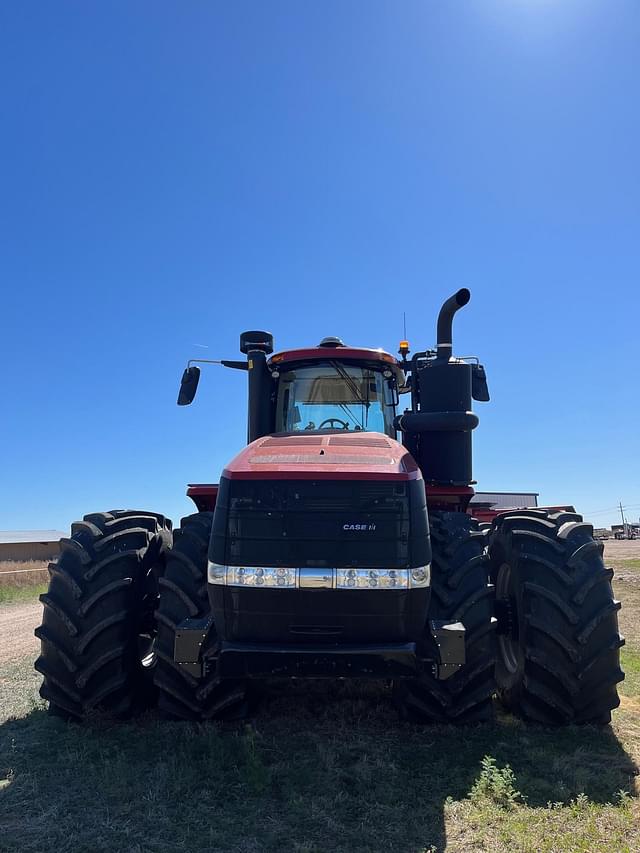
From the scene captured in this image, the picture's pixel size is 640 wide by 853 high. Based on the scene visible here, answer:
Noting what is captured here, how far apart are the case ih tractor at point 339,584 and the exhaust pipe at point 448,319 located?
0.27 meters

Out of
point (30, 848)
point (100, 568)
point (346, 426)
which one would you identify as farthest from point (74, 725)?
point (346, 426)

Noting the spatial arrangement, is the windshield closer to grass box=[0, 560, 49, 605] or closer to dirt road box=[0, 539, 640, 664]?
dirt road box=[0, 539, 640, 664]

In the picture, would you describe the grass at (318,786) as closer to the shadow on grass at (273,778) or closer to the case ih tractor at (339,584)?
the shadow on grass at (273,778)

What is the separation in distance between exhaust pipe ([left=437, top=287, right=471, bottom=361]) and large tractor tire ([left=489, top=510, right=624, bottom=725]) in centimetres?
210

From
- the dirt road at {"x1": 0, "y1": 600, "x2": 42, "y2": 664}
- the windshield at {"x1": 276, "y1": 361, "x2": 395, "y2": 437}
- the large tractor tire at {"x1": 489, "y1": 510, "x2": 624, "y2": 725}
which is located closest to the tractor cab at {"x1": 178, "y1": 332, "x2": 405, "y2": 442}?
the windshield at {"x1": 276, "y1": 361, "x2": 395, "y2": 437}

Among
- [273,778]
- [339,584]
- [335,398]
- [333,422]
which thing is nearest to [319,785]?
[273,778]

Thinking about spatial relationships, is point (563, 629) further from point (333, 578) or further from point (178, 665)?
point (178, 665)

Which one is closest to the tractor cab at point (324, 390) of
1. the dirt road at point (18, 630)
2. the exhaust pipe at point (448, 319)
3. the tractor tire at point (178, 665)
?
the exhaust pipe at point (448, 319)

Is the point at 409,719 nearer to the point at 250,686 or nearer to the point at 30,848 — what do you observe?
the point at 250,686

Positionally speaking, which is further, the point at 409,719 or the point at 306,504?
the point at 409,719

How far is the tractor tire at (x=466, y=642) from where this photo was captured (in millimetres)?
4242

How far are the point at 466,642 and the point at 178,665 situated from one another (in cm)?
197

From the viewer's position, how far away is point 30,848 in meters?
3.11

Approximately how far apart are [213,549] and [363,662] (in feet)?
3.73
